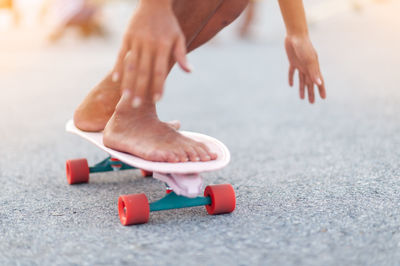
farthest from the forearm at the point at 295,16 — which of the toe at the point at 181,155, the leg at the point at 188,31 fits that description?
the toe at the point at 181,155

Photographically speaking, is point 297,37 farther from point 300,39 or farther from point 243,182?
point 243,182

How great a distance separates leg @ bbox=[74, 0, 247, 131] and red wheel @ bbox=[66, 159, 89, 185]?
13 cm

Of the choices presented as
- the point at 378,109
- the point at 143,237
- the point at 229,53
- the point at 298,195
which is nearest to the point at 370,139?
the point at 378,109

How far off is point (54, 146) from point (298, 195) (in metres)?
1.12

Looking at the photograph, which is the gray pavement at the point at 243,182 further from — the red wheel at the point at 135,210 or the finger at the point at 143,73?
the finger at the point at 143,73

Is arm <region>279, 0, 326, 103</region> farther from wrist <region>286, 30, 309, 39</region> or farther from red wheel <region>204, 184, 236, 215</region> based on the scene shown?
red wheel <region>204, 184, 236, 215</region>

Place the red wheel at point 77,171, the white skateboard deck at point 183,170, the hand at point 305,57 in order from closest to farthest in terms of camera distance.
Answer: the white skateboard deck at point 183,170 < the hand at point 305,57 < the red wheel at point 77,171

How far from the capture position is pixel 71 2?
645cm

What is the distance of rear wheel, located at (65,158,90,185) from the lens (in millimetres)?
1524

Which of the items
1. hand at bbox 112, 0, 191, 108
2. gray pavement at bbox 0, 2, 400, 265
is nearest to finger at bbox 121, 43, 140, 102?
hand at bbox 112, 0, 191, 108

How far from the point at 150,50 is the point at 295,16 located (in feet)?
1.84

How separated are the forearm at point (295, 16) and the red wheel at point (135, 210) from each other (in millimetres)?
628

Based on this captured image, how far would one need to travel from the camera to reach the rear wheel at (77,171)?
5.00 feet

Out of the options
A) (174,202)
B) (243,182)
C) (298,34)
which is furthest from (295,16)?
(174,202)
